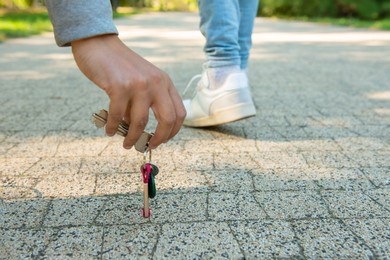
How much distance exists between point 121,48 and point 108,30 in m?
0.04

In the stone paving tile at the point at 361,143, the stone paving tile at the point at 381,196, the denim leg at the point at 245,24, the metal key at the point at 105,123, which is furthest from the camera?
the denim leg at the point at 245,24

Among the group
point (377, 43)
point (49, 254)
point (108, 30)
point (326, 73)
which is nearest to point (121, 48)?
point (108, 30)

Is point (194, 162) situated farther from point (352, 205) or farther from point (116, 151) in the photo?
point (352, 205)

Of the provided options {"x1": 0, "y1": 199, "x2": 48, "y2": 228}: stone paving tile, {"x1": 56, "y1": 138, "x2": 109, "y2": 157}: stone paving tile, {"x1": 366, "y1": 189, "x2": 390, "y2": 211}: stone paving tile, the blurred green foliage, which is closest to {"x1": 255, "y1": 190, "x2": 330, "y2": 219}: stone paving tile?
{"x1": 366, "y1": 189, "x2": 390, "y2": 211}: stone paving tile

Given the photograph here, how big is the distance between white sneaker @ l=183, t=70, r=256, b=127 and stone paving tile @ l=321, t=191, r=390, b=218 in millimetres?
601

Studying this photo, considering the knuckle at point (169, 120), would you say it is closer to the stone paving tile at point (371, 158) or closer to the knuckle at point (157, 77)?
the knuckle at point (157, 77)

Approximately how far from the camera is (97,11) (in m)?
0.82

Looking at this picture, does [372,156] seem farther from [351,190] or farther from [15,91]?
[15,91]

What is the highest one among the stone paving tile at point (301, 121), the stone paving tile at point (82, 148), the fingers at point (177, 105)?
the fingers at point (177, 105)

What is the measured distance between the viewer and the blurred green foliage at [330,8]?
19.5 m

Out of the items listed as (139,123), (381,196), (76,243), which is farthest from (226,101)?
(139,123)

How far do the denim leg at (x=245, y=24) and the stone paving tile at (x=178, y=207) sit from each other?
3.45ft

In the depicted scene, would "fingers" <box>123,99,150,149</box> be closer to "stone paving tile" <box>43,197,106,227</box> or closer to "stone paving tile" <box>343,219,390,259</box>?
"stone paving tile" <box>43,197,106,227</box>

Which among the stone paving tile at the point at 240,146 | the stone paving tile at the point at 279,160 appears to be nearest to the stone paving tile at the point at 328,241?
the stone paving tile at the point at 279,160
